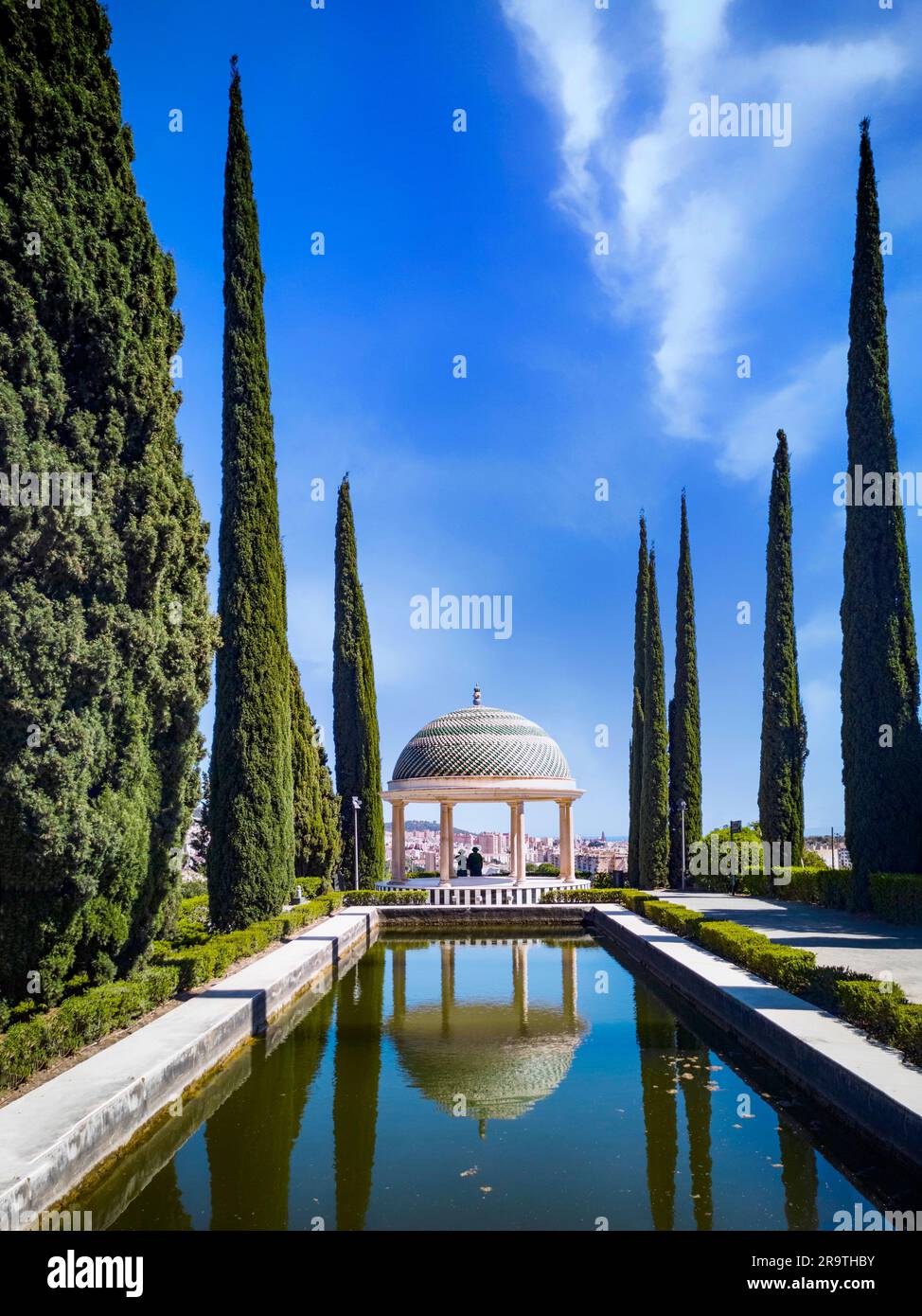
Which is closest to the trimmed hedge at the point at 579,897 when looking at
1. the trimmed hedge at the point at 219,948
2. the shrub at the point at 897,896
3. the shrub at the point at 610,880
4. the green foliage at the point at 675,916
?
the green foliage at the point at 675,916

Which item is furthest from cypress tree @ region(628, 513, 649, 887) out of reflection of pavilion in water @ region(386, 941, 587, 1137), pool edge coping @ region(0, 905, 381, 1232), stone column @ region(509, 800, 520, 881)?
pool edge coping @ region(0, 905, 381, 1232)

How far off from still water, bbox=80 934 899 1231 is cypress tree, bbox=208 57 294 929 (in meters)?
4.34

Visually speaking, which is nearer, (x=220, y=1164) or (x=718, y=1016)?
(x=220, y=1164)

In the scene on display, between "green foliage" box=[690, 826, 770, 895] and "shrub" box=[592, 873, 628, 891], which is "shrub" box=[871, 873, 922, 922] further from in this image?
"shrub" box=[592, 873, 628, 891]

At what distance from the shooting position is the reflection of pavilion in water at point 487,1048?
7270mm

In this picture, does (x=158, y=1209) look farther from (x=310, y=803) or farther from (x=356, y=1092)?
(x=310, y=803)

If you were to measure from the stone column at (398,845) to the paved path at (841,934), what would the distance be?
36.4 ft

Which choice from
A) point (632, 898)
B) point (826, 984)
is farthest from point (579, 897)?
point (826, 984)

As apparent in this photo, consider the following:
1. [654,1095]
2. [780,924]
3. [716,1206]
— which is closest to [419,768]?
[780,924]

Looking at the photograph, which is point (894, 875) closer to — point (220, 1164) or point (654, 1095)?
point (654, 1095)

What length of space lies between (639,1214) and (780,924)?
11490mm

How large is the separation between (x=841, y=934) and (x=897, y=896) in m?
2.02

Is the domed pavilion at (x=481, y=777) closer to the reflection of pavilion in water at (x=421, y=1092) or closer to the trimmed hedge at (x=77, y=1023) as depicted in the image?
the reflection of pavilion in water at (x=421, y=1092)

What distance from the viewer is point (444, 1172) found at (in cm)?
560
